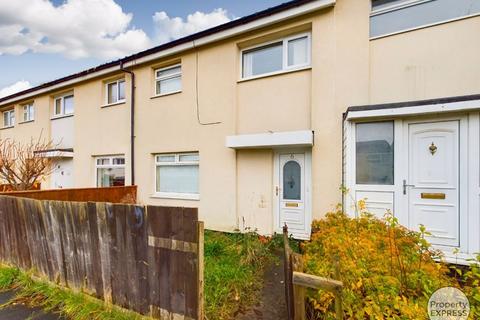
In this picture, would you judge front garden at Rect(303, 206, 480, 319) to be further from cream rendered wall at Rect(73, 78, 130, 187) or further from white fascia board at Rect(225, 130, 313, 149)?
cream rendered wall at Rect(73, 78, 130, 187)

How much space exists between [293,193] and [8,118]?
57.0ft

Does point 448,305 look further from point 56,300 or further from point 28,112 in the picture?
point 28,112

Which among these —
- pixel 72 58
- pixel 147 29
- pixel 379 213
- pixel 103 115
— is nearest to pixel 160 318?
pixel 379 213

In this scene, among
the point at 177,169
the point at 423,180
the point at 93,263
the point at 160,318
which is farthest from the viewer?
the point at 177,169

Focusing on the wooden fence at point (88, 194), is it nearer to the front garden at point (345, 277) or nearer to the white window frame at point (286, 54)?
the front garden at point (345, 277)

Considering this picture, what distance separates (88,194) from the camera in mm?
7824

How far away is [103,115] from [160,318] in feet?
30.3

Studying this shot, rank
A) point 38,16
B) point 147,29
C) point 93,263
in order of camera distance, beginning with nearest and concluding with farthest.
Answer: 1. point 93,263
2. point 147,29
3. point 38,16

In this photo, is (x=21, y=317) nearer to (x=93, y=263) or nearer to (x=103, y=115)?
(x=93, y=263)

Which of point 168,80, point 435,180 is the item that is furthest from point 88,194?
point 435,180

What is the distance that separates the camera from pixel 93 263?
356 centimetres

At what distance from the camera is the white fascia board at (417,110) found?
4.36 metres

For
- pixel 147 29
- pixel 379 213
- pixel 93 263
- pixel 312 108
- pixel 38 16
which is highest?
pixel 38 16

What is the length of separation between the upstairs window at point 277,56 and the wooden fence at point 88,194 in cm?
546
